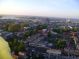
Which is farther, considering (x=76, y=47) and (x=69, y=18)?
(x=69, y=18)

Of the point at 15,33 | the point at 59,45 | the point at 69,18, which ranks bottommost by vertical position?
the point at 59,45

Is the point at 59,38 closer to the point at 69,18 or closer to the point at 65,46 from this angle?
the point at 65,46

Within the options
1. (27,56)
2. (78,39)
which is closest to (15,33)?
(27,56)

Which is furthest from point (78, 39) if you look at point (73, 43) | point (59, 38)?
point (59, 38)

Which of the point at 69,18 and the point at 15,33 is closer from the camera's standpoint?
the point at 15,33

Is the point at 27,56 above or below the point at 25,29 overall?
below

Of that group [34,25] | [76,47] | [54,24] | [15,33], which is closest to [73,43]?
[76,47]

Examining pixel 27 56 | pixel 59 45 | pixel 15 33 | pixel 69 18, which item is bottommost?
pixel 27 56

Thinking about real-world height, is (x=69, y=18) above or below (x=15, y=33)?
above

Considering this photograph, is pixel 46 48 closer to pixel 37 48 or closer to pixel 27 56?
pixel 37 48
